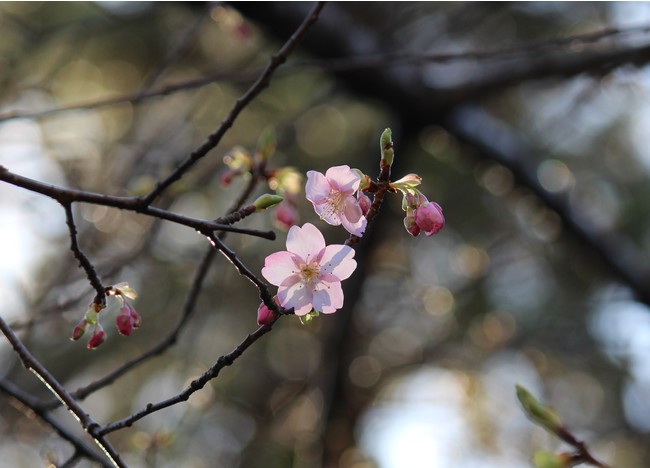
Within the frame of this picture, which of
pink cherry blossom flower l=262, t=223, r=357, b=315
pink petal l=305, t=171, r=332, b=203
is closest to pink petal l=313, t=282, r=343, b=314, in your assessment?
pink cherry blossom flower l=262, t=223, r=357, b=315

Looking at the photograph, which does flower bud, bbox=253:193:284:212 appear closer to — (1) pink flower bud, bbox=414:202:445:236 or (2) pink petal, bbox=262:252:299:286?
(2) pink petal, bbox=262:252:299:286

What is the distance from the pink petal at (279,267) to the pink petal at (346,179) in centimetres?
10

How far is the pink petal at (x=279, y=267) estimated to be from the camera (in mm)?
759

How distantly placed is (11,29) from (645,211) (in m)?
3.07

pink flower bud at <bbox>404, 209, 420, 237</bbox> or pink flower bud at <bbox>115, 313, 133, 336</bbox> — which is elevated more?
pink flower bud at <bbox>115, 313, 133, 336</bbox>

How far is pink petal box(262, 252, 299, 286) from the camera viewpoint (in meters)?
0.76

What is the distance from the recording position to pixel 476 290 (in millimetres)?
3328

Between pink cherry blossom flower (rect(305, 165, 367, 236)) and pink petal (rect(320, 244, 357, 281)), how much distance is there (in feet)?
0.09

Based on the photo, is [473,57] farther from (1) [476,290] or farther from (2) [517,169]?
(1) [476,290]

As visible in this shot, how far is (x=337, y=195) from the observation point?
0.76 meters

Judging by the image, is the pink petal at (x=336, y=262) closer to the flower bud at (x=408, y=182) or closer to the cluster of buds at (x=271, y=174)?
the flower bud at (x=408, y=182)

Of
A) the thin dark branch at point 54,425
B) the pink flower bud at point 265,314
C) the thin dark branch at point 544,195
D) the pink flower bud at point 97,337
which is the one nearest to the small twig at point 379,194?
the pink flower bud at point 265,314

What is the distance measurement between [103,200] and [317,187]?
269 mm

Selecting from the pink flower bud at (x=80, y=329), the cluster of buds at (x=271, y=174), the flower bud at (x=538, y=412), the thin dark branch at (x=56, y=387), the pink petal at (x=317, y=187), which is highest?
the cluster of buds at (x=271, y=174)
